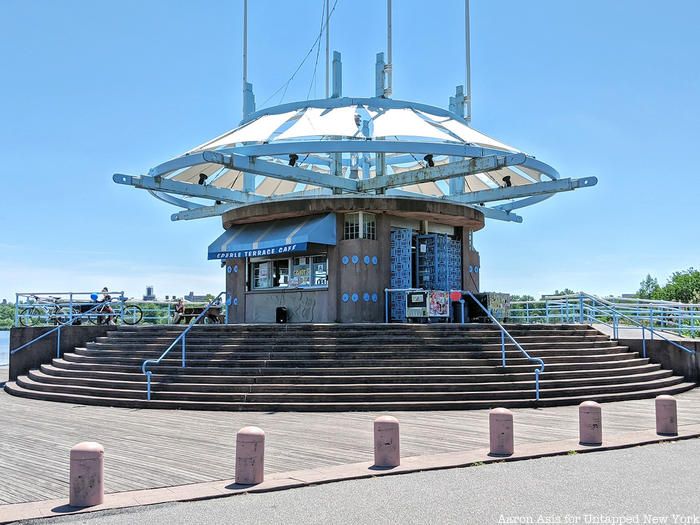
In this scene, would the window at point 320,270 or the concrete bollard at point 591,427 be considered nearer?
the concrete bollard at point 591,427

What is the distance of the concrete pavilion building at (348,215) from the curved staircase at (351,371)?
406cm

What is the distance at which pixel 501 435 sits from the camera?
9766 millimetres

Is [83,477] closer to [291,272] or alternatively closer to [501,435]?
[501,435]

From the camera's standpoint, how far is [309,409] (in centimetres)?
1462

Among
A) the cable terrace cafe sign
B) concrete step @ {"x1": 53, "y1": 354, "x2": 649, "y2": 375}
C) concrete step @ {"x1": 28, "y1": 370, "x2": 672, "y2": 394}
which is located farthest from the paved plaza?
the cable terrace cafe sign

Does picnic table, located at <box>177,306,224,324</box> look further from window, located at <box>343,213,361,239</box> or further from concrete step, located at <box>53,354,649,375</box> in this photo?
concrete step, located at <box>53,354,649,375</box>

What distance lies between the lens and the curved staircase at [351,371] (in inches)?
598

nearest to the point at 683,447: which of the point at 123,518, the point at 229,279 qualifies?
the point at 123,518

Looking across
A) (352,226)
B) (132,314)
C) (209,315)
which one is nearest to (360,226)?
(352,226)

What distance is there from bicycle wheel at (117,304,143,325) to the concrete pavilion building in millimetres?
3426

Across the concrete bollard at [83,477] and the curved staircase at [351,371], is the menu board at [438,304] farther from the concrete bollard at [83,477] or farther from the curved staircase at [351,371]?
the concrete bollard at [83,477]

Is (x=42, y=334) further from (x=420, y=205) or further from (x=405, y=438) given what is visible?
(x=405, y=438)

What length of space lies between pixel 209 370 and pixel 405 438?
6.56 meters

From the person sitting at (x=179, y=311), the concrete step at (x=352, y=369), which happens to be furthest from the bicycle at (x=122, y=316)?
the concrete step at (x=352, y=369)
